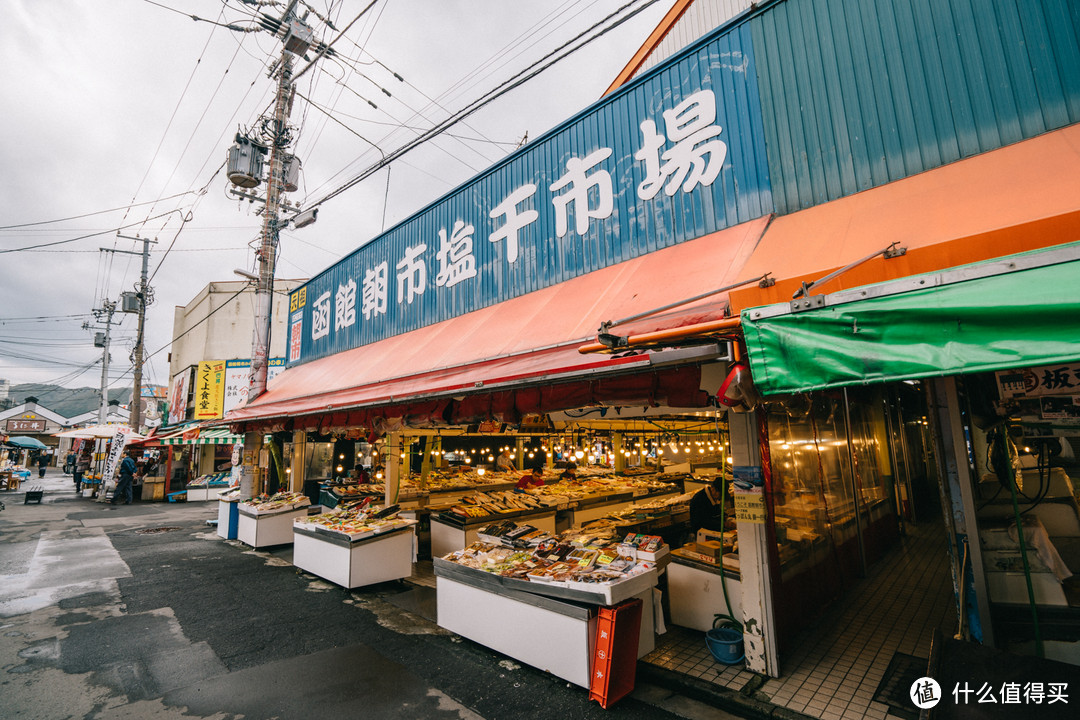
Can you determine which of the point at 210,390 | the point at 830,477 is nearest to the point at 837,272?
the point at 830,477

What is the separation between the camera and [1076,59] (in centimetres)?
417

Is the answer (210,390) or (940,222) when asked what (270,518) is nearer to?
(940,222)

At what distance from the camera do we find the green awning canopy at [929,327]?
2.41m

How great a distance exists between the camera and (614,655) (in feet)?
16.1

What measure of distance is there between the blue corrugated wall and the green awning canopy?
2.99 metres

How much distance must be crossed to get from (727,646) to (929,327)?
14.8 ft

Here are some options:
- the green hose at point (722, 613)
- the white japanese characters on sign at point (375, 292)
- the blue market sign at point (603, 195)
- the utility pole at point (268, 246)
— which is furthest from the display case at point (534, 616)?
the utility pole at point (268, 246)

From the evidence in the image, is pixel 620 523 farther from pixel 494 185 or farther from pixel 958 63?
pixel 958 63

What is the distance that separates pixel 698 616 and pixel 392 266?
33.4ft

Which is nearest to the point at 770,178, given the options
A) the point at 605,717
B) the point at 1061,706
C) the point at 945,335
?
the point at 945,335

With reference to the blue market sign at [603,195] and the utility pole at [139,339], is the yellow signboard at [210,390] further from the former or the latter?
the blue market sign at [603,195]

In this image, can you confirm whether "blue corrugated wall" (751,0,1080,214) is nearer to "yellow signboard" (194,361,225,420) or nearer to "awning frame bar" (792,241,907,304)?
"awning frame bar" (792,241,907,304)

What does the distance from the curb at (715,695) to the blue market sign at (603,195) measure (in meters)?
5.34

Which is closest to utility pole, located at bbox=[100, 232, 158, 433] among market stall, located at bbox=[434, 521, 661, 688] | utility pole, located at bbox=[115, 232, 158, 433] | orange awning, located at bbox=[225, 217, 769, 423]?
utility pole, located at bbox=[115, 232, 158, 433]
